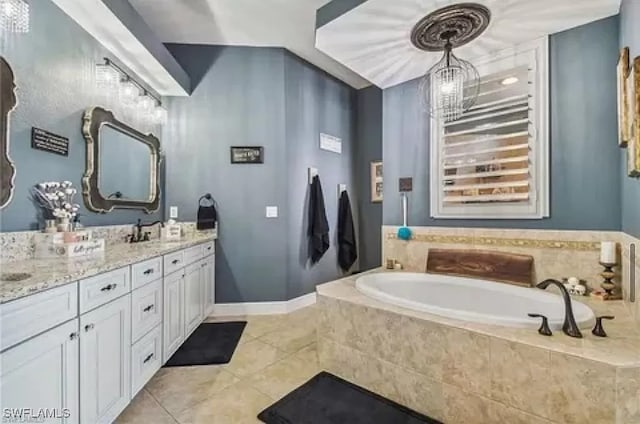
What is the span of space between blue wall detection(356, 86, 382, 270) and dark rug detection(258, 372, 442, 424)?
260cm

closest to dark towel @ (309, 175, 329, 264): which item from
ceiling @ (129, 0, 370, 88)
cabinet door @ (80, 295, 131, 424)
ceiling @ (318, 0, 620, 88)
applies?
ceiling @ (318, 0, 620, 88)

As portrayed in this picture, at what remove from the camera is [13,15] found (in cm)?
135

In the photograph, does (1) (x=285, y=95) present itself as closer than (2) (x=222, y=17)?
No

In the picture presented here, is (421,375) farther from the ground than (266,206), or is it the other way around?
(266,206)

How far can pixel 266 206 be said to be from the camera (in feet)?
10.7

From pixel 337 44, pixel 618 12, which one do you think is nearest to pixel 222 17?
pixel 337 44

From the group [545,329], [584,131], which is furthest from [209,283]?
[584,131]

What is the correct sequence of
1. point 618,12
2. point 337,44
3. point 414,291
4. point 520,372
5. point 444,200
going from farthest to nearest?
point 444,200 < point 414,291 < point 337,44 < point 618,12 < point 520,372

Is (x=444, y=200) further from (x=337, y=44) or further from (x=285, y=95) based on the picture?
(x=285, y=95)

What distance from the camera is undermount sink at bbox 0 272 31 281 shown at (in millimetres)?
1136

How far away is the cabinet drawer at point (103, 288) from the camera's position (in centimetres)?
128

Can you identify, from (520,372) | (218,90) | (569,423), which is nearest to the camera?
(569,423)

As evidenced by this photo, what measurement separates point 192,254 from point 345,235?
6.93 ft

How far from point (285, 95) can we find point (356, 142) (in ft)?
4.93
